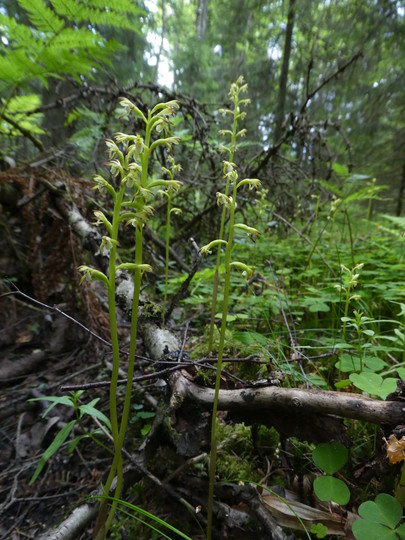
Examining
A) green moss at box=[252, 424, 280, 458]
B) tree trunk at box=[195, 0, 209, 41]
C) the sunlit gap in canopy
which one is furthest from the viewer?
tree trunk at box=[195, 0, 209, 41]

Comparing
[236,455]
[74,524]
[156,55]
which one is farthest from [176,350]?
[156,55]

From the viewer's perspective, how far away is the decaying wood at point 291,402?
3.28 feet

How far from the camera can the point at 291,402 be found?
1.10 metres

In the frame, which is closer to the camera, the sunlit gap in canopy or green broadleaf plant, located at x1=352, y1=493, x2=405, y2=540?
green broadleaf plant, located at x1=352, y1=493, x2=405, y2=540

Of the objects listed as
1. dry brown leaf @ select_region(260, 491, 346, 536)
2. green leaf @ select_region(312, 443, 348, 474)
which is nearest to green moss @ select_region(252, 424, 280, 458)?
dry brown leaf @ select_region(260, 491, 346, 536)

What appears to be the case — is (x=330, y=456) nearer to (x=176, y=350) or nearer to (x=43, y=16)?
(x=176, y=350)

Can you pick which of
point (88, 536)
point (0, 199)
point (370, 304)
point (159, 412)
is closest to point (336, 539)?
point (159, 412)

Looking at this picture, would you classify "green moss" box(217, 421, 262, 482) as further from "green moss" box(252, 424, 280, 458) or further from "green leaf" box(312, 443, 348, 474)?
"green leaf" box(312, 443, 348, 474)

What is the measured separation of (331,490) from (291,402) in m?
0.32

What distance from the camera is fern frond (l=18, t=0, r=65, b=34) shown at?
300 centimetres

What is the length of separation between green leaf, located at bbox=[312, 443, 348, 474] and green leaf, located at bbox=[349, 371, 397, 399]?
0.22 metres

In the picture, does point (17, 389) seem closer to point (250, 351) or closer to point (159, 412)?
point (159, 412)

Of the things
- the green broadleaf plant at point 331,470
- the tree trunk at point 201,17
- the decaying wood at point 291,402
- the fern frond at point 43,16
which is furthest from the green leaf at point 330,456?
the tree trunk at point 201,17

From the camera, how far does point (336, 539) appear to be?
1.10m
